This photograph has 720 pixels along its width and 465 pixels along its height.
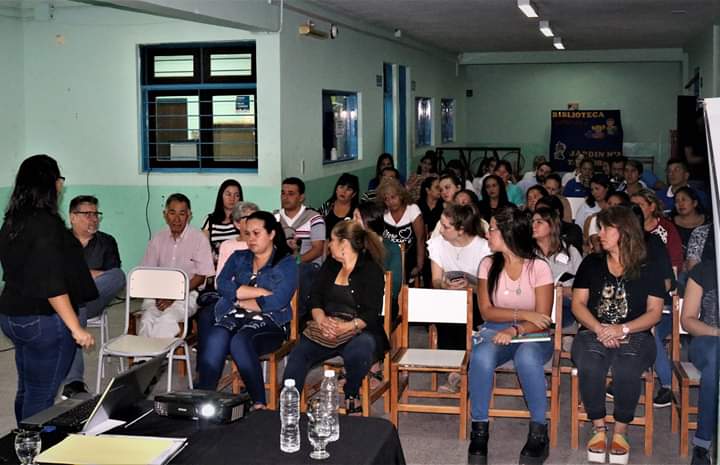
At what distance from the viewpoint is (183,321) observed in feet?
19.5

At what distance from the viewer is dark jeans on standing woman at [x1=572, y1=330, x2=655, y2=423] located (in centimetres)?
466

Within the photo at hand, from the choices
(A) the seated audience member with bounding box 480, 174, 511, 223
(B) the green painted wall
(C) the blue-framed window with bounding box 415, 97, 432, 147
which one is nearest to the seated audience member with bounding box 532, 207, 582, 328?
(A) the seated audience member with bounding box 480, 174, 511, 223

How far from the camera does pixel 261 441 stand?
2.96 meters

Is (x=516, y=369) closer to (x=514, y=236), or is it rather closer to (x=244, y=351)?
(x=514, y=236)

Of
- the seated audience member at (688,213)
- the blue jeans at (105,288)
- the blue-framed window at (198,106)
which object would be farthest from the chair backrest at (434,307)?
the blue-framed window at (198,106)

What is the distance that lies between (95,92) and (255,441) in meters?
7.00

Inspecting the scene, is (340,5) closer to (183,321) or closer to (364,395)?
(183,321)

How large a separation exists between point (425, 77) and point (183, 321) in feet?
32.6

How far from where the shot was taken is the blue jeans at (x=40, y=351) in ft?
13.8

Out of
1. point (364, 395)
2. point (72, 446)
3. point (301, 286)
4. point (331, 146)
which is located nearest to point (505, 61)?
point (331, 146)

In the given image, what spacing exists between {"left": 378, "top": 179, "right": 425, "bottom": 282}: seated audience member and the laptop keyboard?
14.7 feet

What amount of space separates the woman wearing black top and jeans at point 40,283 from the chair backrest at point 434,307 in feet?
5.98

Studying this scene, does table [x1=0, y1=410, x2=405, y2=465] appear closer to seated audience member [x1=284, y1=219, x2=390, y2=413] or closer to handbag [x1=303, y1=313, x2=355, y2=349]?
seated audience member [x1=284, y1=219, x2=390, y2=413]

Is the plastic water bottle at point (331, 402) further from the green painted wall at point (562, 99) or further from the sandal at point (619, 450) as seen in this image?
the green painted wall at point (562, 99)
